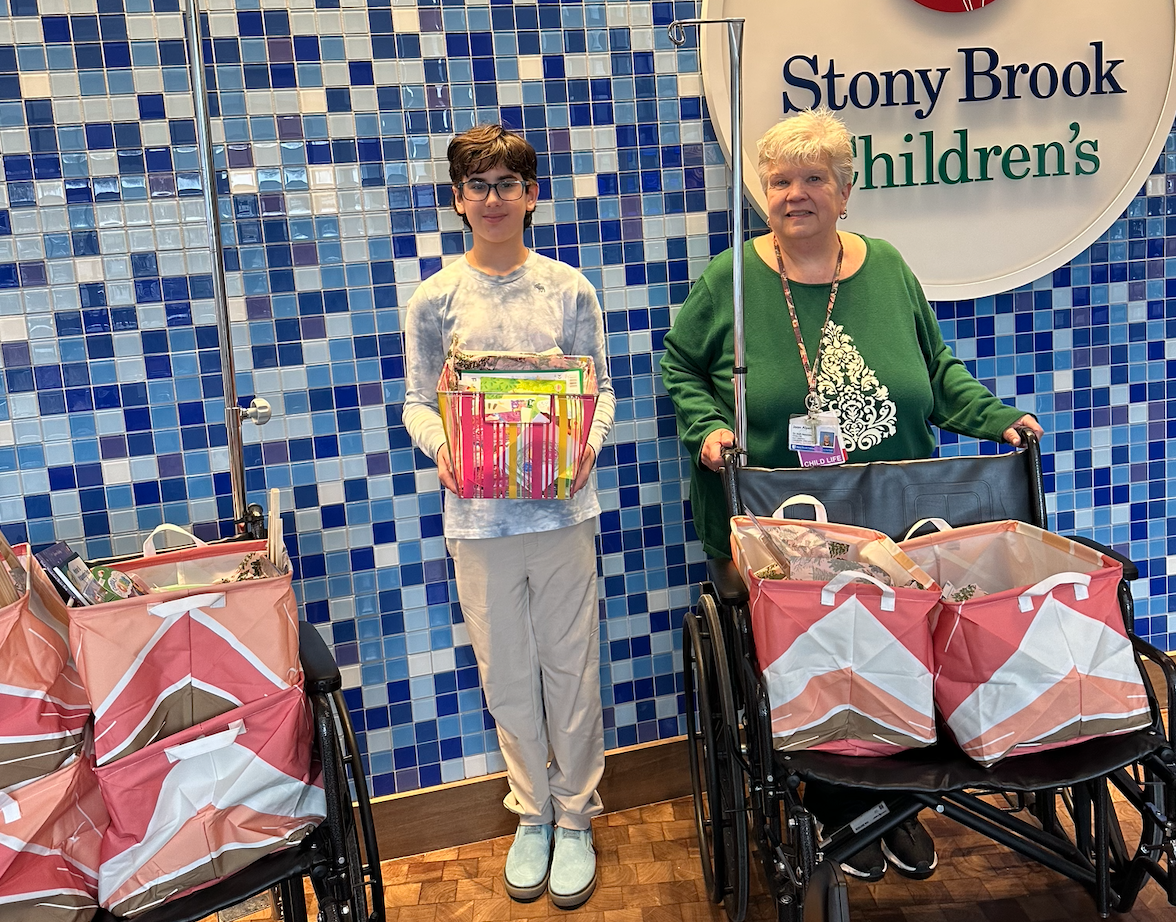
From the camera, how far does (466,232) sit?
105 inches

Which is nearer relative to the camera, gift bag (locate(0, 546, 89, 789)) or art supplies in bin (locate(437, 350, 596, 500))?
gift bag (locate(0, 546, 89, 789))

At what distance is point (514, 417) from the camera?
2162mm

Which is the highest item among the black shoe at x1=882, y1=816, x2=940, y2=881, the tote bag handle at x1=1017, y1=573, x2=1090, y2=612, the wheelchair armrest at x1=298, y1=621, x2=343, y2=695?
the tote bag handle at x1=1017, y1=573, x2=1090, y2=612

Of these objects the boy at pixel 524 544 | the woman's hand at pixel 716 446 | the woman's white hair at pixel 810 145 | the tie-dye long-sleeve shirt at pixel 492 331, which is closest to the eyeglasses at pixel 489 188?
the boy at pixel 524 544

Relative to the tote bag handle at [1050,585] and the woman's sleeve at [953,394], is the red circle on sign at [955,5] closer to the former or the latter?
the woman's sleeve at [953,394]

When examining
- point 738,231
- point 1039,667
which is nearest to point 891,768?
point 1039,667

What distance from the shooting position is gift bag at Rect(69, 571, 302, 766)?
1746 millimetres

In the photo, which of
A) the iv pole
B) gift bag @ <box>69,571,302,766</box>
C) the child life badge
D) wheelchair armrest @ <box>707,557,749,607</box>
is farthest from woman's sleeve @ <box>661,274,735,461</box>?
gift bag @ <box>69,571,302,766</box>

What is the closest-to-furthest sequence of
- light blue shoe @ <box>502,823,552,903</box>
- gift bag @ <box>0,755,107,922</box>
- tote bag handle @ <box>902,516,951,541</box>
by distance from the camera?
gift bag @ <box>0,755,107,922</box> → tote bag handle @ <box>902,516,951,541</box> → light blue shoe @ <box>502,823,552,903</box>

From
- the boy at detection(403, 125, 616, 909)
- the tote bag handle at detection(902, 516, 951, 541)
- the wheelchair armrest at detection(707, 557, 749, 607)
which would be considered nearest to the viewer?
the wheelchair armrest at detection(707, 557, 749, 607)

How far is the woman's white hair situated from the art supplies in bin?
72cm

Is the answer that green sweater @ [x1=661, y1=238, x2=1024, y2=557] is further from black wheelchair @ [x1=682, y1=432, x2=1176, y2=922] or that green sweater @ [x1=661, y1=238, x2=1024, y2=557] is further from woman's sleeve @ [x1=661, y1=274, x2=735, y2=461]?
black wheelchair @ [x1=682, y1=432, x2=1176, y2=922]


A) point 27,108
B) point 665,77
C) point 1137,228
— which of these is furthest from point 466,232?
point 1137,228

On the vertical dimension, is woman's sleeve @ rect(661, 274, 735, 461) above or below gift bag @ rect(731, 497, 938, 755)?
above
